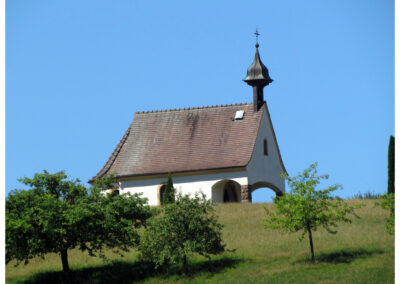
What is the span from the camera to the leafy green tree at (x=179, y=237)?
38469mm

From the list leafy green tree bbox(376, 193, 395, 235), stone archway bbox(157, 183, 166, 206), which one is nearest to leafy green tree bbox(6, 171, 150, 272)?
leafy green tree bbox(376, 193, 395, 235)

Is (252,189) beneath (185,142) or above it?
beneath

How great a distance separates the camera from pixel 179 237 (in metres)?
39.0

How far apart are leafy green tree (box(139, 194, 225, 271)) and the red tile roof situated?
16773mm

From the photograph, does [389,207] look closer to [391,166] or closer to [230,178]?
[391,166]

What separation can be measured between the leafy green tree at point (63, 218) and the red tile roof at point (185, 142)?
1527cm

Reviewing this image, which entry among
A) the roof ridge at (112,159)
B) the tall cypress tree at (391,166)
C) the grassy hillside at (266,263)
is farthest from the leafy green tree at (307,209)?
the roof ridge at (112,159)

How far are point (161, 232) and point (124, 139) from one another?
23118 millimetres

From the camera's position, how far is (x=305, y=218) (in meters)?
37.8

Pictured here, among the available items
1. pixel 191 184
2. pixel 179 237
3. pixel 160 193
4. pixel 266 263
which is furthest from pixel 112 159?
pixel 266 263

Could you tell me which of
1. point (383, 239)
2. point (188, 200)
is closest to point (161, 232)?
point (188, 200)

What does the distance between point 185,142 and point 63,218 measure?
67.3 ft

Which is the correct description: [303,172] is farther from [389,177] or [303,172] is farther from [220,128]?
[220,128]

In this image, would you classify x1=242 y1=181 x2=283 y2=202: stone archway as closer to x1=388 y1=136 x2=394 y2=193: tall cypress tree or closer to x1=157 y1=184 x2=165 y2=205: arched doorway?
x1=157 y1=184 x2=165 y2=205: arched doorway
